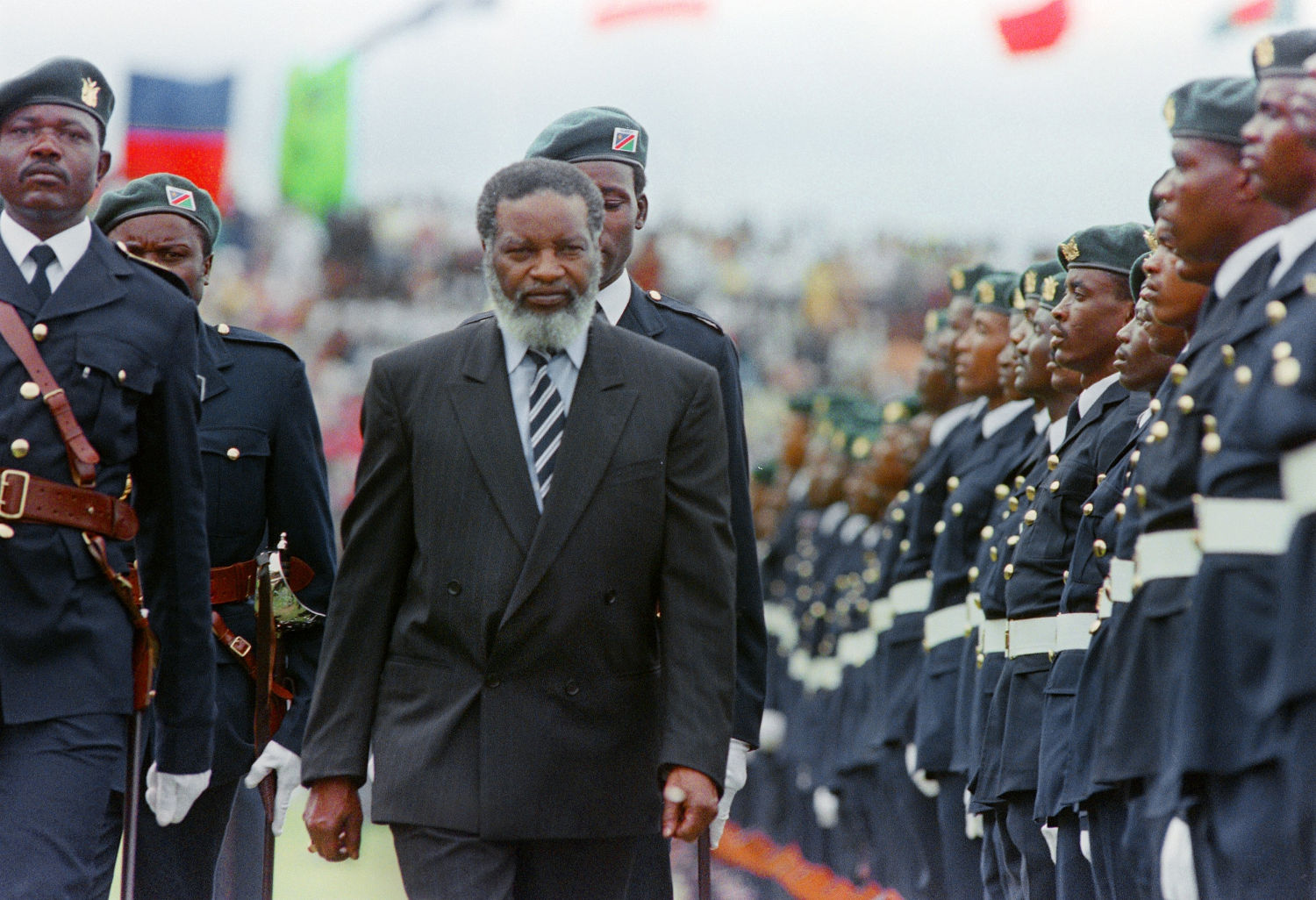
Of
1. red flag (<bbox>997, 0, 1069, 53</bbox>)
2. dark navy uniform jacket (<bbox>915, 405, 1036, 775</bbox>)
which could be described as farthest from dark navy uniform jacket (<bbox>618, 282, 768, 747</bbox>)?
red flag (<bbox>997, 0, 1069, 53</bbox>)

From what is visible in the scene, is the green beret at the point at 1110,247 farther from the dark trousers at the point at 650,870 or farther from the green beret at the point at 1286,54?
the dark trousers at the point at 650,870

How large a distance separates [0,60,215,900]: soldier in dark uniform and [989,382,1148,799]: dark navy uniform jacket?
2518 mm

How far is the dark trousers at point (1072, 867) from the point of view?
20.1 ft

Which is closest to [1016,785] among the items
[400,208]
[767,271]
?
[767,271]

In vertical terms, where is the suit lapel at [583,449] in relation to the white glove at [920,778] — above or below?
above

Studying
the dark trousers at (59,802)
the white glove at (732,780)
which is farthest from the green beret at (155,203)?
the white glove at (732,780)

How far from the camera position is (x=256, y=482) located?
21.0 ft

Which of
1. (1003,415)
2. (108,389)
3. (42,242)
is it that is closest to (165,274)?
(42,242)

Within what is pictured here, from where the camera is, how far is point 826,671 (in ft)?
40.3

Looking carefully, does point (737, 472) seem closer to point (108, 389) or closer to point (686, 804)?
point (686, 804)

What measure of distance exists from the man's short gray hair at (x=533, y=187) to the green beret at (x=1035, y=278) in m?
3.26

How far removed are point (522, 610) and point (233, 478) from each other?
7.22 feet

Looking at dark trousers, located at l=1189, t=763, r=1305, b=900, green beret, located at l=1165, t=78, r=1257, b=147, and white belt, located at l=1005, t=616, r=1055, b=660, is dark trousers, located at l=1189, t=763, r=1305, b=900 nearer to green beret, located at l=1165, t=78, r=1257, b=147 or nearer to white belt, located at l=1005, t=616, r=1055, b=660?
green beret, located at l=1165, t=78, r=1257, b=147

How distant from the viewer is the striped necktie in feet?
A: 14.8
